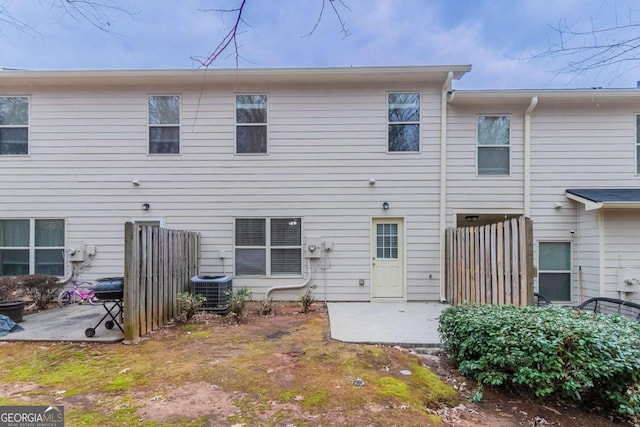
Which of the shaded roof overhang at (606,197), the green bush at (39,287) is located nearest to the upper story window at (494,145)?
the shaded roof overhang at (606,197)

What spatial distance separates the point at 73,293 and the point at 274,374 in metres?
5.85

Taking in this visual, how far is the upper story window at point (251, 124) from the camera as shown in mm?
7473

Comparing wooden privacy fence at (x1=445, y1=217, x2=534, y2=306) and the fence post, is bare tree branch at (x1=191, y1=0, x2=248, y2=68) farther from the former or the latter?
wooden privacy fence at (x1=445, y1=217, x2=534, y2=306)

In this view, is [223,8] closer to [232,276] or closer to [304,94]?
[304,94]

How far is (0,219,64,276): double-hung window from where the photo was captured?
7.32 metres

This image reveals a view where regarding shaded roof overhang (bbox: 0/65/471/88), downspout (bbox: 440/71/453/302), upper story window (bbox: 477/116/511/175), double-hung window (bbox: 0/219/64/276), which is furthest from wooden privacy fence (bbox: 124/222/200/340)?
upper story window (bbox: 477/116/511/175)

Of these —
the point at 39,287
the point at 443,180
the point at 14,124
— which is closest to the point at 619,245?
the point at 443,180

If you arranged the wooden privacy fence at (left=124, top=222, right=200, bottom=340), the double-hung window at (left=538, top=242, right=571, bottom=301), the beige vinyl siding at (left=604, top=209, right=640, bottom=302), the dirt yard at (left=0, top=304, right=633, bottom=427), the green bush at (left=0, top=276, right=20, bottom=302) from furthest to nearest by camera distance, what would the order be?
the double-hung window at (left=538, top=242, right=571, bottom=301)
the beige vinyl siding at (left=604, top=209, right=640, bottom=302)
the green bush at (left=0, top=276, right=20, bottom=302)
the wooden privacy fence at (left=124, top=222, right=200, bottom=340)
the dirt yard at (left=0, top=304, right=633, bottom=427)

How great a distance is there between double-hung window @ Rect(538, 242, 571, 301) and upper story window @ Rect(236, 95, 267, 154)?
6.43 meters

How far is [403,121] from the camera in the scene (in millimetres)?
7441

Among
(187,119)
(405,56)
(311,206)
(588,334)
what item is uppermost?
(405,56)

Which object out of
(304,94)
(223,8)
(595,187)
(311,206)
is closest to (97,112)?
(304,94)

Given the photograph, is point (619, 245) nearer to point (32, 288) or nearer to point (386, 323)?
point (386, 323)

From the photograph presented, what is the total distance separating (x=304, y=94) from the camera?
742 centimetres
